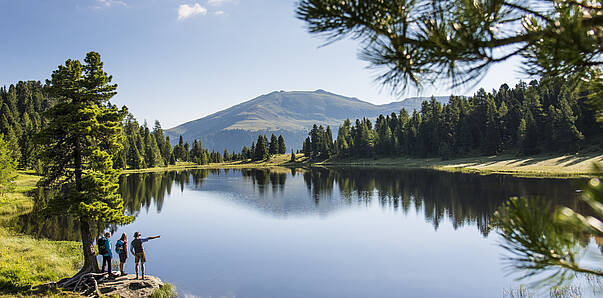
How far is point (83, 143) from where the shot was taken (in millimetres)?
14859

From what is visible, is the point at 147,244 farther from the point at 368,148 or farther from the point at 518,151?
the point at 368,148

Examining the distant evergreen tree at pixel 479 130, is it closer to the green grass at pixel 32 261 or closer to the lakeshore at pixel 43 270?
the lakeshore at pixel 43 270

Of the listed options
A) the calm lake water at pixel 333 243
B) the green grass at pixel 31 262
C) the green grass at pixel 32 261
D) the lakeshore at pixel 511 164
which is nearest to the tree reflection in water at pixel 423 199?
the calm lake water at pixel 333 243

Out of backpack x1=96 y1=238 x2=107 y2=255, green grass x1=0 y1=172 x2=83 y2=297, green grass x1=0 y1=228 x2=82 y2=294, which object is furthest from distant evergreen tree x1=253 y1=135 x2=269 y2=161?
backpack x1=96 y1=238 x2=107 y2=255

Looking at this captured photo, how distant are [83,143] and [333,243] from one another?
16.4 m

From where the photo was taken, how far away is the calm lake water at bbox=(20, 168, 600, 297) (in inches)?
665

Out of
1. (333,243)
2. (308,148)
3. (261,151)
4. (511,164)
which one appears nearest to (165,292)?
(333,243)

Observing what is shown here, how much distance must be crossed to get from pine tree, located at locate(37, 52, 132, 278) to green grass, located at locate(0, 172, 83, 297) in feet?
5.73

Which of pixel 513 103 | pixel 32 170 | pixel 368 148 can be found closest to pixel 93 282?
pixel 32 170

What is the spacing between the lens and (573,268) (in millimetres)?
2857

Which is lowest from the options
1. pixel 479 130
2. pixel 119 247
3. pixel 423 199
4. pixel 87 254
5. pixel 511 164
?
pixel 423 199

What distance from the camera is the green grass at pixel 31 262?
41.5 feet

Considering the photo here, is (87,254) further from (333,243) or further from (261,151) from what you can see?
(261,151)

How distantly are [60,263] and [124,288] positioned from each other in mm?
6483
